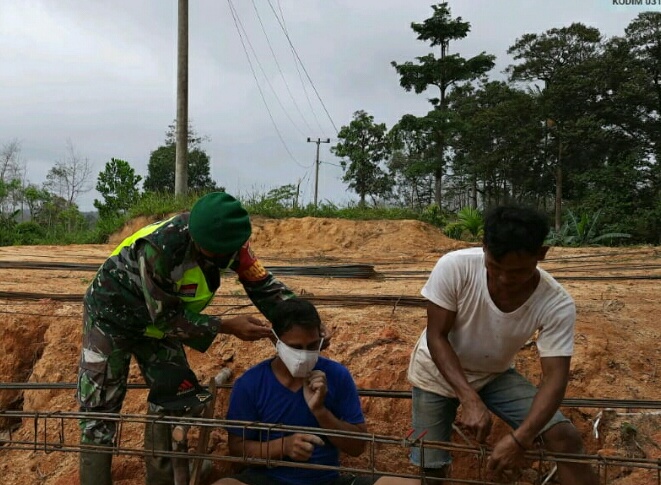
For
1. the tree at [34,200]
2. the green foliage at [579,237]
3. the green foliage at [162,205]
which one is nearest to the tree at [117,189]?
the green foliage at [162,205]

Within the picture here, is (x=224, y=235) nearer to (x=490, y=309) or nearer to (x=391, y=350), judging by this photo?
(x=490, y=309)

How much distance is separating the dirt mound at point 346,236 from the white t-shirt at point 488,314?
8.20 m

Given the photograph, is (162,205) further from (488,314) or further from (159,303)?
(488,314)

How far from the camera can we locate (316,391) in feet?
7.83

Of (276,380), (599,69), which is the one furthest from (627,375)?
(599,69)

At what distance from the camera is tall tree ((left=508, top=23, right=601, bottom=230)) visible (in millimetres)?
19641

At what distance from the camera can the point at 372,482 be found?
250 cm

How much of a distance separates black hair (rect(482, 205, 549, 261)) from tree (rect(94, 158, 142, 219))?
14.8m

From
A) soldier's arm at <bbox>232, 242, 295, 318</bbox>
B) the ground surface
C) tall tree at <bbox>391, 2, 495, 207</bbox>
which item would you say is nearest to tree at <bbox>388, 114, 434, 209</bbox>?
tall tree at <bbox>391, 2, 495, 207</bbox>

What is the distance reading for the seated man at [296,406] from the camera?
7.92 ft

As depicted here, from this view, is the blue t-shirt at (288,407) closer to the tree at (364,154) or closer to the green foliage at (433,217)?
the green foliage at (433,217)

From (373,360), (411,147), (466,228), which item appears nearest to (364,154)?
(411,147)

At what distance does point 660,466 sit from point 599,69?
20325 millimetres

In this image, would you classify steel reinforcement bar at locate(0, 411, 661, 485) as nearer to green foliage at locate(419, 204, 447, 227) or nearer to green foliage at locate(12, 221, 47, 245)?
green foliage at locate(419, 204, 447, 227)
